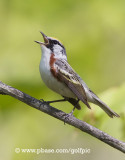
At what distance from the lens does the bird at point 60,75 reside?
3.71 meters

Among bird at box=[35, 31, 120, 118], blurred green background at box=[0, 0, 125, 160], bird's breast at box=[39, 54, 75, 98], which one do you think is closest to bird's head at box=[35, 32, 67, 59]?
bird at box=[35, 31, 120, 118]

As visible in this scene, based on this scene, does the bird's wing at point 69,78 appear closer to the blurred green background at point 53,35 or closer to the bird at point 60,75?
the bird at point 60,75

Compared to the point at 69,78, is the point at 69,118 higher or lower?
lower

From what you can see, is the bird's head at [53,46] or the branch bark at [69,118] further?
the bird's head at [53,46]

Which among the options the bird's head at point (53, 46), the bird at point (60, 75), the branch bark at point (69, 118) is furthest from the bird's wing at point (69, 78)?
the branch bark at point (69, 118)

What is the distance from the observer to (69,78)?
12.6ft

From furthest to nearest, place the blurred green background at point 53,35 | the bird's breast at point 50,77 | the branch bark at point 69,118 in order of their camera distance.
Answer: the blurred green background at point 53,35, the bird's breast at point 50,77, the branch bark at point 69,118

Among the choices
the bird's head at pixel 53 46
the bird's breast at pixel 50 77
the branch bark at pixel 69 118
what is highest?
the bird's head at pixel 53 46

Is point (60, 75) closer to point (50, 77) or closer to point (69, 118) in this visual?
point (50, 77)

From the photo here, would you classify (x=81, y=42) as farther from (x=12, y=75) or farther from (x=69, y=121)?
(x=69, y=121)

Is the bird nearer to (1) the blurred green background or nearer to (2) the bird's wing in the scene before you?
(2) the bird's wing

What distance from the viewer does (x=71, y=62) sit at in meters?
4.21

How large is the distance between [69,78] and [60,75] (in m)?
0.14

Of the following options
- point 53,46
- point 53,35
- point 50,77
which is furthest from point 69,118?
point 53,35
